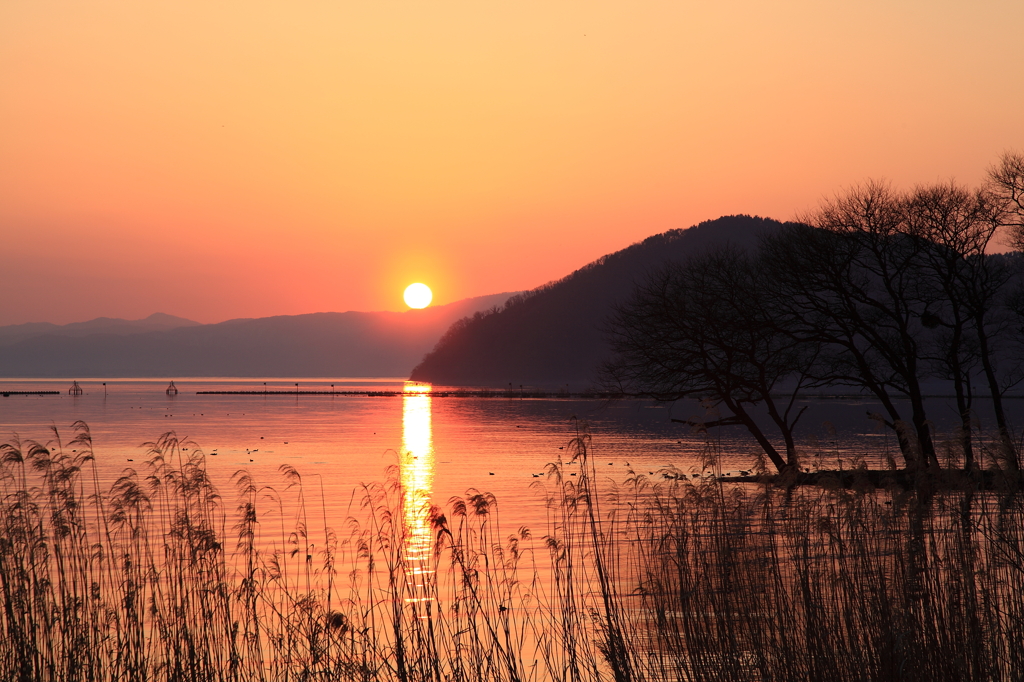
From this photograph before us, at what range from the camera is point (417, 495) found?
25516mm

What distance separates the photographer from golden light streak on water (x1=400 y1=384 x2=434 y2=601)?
1287cm

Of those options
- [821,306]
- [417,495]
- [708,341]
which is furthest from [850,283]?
[417,495]

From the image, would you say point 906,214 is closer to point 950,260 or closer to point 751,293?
point 950,260

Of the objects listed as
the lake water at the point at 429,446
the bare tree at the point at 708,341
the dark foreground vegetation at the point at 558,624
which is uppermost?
the bare tree at the point at 708,341

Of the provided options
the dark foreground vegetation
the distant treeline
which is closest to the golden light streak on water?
the dark foreground vegetation

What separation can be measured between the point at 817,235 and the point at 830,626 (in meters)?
24.1

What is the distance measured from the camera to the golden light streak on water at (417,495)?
12.9 metres

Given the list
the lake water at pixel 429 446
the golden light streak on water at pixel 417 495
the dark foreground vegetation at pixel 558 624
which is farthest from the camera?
the lake water at pixel 429 446

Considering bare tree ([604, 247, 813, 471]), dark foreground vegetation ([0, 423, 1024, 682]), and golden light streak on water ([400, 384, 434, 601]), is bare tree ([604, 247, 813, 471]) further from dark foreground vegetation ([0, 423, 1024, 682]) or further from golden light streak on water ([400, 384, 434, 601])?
dark foreground vegetation ([0, 423, 1024, 682])

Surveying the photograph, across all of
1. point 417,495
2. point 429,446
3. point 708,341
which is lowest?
point 429,446

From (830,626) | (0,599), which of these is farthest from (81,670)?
(830,626)

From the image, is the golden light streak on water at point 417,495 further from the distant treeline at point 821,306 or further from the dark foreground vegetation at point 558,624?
the distant treeline at point 821,306

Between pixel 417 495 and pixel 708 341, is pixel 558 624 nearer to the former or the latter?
pixel 417 495

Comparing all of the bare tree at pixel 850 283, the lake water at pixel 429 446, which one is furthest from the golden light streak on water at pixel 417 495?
the bare tree at pixel 850 283
